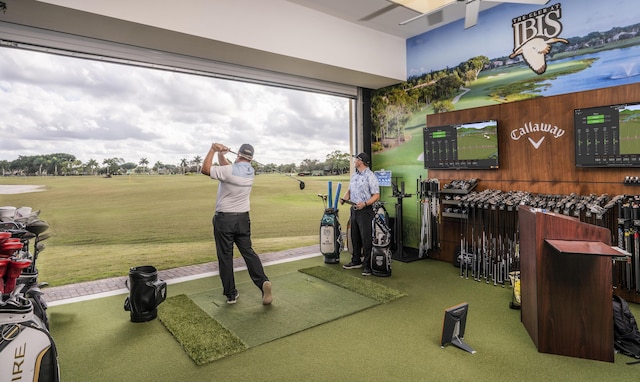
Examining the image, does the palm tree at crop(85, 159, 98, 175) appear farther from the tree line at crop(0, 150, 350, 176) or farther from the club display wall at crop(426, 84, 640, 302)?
the club display wall at crop(426, 84, 640, 302)

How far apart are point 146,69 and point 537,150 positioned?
5.15 meters

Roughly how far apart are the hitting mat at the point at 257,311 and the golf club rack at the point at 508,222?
1.47 meters

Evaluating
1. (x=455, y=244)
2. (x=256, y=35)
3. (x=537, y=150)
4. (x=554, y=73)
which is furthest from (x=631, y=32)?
(x=256, y=35)

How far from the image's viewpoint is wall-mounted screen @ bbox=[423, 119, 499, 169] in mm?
5020

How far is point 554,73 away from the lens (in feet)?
15.1

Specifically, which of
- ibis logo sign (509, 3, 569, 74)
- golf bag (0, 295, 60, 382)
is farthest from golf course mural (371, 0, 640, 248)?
golf bag (0, 295, 60, 382)

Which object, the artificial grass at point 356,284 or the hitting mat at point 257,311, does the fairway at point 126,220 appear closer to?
the hitting mat at point 257,311

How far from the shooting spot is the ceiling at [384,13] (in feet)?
16.3

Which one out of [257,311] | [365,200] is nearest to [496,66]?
[365,200]

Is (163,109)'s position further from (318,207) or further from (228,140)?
(318,207)

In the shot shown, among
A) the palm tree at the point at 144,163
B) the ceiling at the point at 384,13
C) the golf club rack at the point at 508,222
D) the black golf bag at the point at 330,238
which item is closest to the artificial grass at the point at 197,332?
the palm tree at the point at 144,163

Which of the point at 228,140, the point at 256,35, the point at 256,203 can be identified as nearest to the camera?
the point at 256,35

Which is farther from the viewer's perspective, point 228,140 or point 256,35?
point 228,140

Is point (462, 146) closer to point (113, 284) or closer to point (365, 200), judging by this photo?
point (365, 200)
